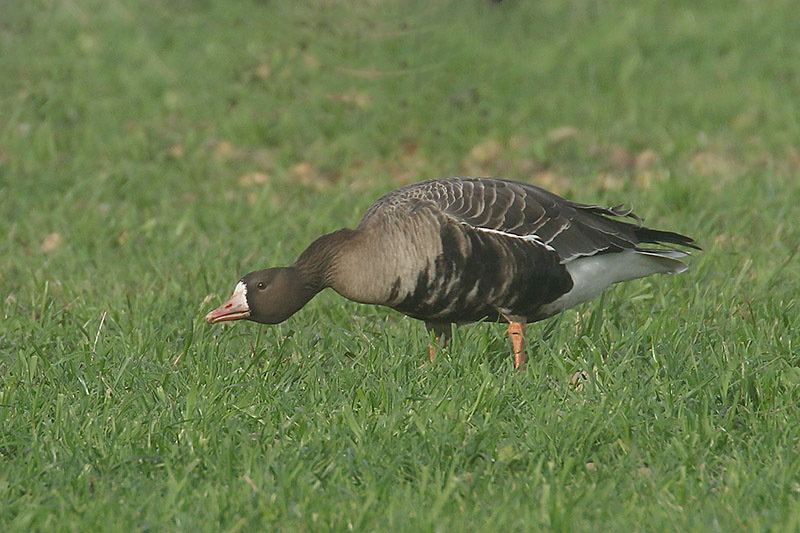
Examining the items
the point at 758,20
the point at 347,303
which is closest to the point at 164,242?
the point at 347,303

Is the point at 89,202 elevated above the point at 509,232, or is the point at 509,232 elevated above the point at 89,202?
the point at 509,232

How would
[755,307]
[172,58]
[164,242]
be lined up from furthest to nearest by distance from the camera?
[172,58], [164,242], [755,307]

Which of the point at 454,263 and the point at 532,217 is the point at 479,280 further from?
the point at 532,217

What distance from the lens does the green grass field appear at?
3900 mm

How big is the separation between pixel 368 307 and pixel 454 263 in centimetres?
126

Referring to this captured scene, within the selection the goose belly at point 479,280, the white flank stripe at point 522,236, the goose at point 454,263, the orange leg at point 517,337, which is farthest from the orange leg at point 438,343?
the white flank stripe at point 522,236

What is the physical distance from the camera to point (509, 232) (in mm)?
5180

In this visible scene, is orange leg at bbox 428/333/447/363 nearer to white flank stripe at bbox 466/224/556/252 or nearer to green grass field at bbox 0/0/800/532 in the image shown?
green grass field at bbox 0/0/800/532

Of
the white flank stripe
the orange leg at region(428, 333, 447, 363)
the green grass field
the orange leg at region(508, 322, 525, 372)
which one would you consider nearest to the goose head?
the green grass field

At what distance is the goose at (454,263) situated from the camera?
16.4 feet

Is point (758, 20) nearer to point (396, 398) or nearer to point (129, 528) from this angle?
point (396, 398)

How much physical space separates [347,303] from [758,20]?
7.88 metres

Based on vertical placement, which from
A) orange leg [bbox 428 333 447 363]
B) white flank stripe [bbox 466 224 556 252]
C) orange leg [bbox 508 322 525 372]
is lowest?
orange leg [bbox 428 333 447 363]

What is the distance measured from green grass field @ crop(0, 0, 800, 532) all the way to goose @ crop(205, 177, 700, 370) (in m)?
0.19
